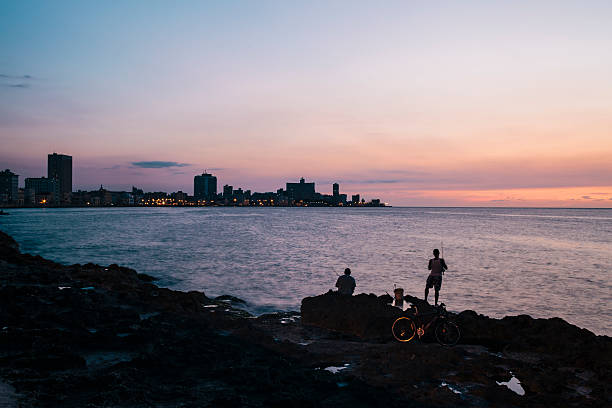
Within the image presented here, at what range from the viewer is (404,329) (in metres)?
14.5

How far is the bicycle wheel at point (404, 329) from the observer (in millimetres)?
14414

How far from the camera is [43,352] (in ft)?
36.7

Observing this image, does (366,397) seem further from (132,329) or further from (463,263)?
(463,263)

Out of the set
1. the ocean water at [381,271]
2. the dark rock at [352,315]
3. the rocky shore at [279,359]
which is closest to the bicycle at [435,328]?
the rocky shore at [279,359]

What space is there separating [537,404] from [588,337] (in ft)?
17.9

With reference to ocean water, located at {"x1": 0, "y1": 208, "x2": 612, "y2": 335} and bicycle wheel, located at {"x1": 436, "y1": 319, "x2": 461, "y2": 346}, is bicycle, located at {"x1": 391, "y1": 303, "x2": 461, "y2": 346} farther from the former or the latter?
ocean water, located at {"x1": 0, "y1": 208, "x2": 612, "y2": 335}

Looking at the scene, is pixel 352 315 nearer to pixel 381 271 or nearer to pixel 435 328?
pixel 435 328

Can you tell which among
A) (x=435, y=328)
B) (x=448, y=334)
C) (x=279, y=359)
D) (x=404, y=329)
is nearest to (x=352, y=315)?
(x=404, y=329)

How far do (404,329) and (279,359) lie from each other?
470 centimetres

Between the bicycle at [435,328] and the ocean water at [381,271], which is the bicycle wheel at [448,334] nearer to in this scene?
the bicycle at [435,328]

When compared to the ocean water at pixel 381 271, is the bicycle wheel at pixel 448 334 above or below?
above

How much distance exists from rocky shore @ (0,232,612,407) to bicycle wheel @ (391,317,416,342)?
0.40 metres

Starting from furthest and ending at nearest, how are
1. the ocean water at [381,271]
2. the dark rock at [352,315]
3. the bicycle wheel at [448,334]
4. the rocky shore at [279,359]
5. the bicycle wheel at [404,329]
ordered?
the ocean water at [381,271] → the dark rock at [352,315] → the bicycle wheel at [404,329] → the bicycle wheel at [448,334] → the rocky shore at [279,359]

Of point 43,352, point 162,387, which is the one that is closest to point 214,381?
point 162,387
